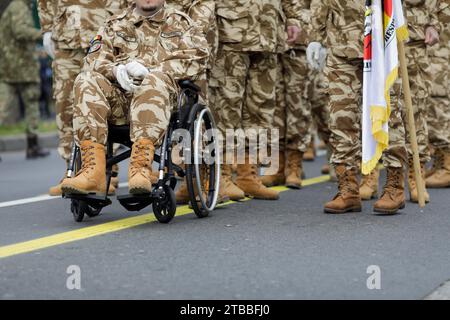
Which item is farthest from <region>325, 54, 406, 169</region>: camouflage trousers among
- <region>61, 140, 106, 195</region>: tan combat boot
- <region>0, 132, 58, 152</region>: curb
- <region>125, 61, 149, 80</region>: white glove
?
<region>0, 132, 58, 152</region>: curb

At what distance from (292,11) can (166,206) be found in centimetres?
244

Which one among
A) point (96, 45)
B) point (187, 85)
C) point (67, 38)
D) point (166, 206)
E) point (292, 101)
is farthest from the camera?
point (292, 101)

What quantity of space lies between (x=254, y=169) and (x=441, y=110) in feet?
5.44

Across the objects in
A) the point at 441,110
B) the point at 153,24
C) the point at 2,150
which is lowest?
the point at 2,150

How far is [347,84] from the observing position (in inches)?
267

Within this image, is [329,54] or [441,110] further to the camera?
[441,110]

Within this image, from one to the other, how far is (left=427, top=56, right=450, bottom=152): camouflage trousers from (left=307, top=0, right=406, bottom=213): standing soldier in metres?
1.69

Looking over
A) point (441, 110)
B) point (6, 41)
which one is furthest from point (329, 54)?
point (6, 41)

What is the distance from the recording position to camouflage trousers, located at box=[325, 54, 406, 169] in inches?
268

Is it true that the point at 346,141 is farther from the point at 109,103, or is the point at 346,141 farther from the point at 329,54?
the point at 109,103

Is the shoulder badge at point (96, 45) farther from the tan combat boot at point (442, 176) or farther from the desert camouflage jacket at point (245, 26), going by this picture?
the tan combat boot at point (442, 176)

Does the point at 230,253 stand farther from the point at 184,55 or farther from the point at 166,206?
the point at 184,55

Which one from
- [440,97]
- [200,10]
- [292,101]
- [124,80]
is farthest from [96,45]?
[440,97]
